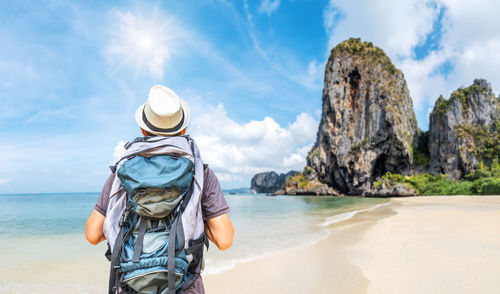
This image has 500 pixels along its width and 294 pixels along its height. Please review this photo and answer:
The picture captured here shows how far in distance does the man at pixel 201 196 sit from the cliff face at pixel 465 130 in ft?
156

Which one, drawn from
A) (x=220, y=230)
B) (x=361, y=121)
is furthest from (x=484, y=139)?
(x=220, y=230)

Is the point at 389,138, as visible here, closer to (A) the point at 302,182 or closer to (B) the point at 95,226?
(A) the point at 302,182

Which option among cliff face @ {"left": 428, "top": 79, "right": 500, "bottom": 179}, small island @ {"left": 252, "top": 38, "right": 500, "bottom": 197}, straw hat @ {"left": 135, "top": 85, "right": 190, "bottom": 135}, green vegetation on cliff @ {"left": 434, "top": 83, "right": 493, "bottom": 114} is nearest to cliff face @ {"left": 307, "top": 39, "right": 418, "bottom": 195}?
small island @ {"left": 252, "top": 38, "right": 500, "bottom": 197}

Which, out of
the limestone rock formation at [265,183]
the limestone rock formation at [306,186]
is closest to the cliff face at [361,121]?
the limestone rock formation at [306,186]

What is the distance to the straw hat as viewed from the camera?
1299 millimetres

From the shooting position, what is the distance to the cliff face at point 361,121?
47.4 meters

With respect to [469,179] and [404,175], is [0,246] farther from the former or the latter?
[404,175]

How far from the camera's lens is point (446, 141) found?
41688mm

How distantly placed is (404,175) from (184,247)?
51649mm

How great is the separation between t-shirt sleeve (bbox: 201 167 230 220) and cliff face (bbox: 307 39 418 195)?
51.1 m

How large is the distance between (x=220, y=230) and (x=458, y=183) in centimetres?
4176

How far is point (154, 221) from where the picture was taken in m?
1.22

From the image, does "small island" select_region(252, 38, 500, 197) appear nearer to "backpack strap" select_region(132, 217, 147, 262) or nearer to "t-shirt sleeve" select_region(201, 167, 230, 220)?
"t-shirt sleeve" select_region(201, 167, 230, 220)

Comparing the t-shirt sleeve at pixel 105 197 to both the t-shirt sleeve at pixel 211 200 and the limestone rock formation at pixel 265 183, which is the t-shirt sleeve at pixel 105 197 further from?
the limestone rock formation at pixel 265 183
